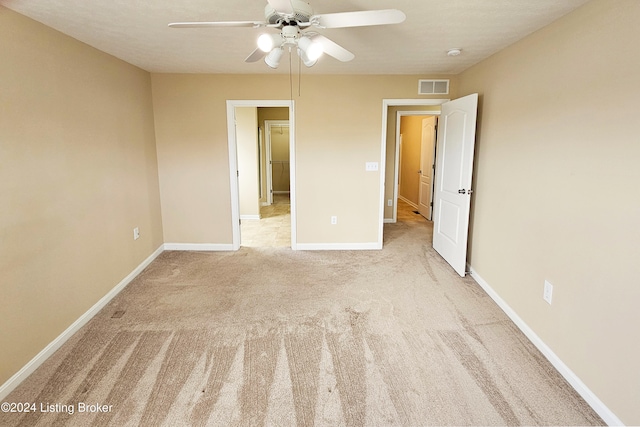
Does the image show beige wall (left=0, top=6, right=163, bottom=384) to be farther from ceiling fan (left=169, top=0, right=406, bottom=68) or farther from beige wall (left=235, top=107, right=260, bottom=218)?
beige wall (left=235, top=107, right=260, bottom=218)

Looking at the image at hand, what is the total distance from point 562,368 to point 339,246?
2.82 metres

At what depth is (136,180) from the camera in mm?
3637

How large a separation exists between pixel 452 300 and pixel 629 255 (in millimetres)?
1565

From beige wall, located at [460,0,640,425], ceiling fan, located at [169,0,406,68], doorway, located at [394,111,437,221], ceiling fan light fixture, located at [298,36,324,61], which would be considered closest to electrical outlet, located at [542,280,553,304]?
beige wall, located at [460,0,640,425]

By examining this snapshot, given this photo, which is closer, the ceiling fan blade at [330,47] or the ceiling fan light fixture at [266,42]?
the ceiling fan light fixture at [266,42]

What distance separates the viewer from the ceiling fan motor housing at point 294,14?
5.44 ft

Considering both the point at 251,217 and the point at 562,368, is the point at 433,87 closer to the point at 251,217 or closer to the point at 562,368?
the point at 562,368

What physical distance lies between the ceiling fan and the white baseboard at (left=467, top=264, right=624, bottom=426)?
7.50 feet

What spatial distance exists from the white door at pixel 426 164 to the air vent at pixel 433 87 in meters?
2.01

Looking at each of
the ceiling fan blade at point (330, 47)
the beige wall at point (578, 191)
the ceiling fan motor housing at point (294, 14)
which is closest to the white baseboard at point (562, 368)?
the beige wall at point (578, 191)

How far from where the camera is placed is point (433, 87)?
4.14 metres

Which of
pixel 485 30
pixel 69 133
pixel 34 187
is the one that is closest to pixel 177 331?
pixel 34 187

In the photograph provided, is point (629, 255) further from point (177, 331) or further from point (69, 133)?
point (69, 133)

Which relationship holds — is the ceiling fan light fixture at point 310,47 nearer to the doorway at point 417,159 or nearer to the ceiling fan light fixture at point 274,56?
the ceiling fan light fixture at point 274,56
